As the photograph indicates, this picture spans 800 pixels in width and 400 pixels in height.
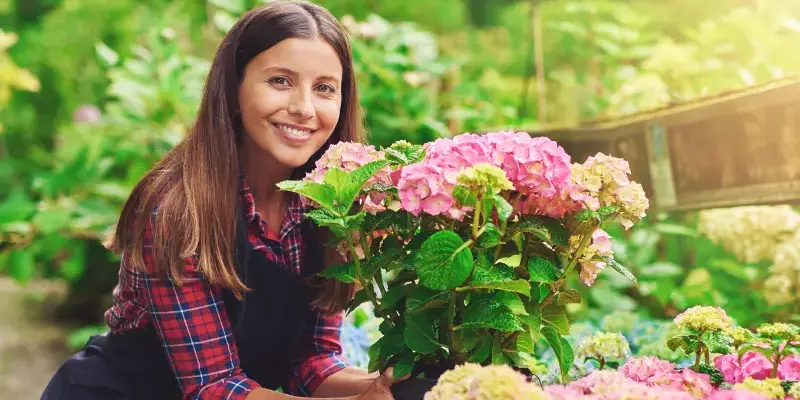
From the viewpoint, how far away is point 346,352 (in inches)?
Answer: 96.6

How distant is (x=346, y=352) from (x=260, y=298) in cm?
76

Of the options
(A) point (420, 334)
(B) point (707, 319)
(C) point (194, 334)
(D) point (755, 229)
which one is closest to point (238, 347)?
(C) point (194, 334)

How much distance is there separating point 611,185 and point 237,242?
2.40 ft

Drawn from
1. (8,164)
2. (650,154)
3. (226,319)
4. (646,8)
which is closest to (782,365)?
(226,319)

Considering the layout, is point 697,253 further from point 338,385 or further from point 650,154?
point 338,385

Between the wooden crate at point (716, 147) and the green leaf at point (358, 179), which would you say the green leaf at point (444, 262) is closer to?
the green leaf at point (358, 179)

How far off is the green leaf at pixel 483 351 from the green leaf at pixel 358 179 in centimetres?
30

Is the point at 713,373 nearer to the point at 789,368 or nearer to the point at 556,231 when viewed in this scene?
the point at 789,368

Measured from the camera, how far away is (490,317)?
4.17 ft

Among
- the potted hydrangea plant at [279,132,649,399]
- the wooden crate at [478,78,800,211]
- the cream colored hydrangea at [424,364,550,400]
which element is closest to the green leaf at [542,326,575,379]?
the potted hydrangea plant at [279,132,649,399]

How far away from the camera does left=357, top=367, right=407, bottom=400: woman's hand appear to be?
139 centimetres

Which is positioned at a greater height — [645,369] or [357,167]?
[357,167]

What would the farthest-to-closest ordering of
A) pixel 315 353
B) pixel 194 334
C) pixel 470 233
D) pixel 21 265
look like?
pixel 21 265, pixel 315 353, pixel 194 334, pixel 470 233

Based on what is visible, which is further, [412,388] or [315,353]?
[315,353]
